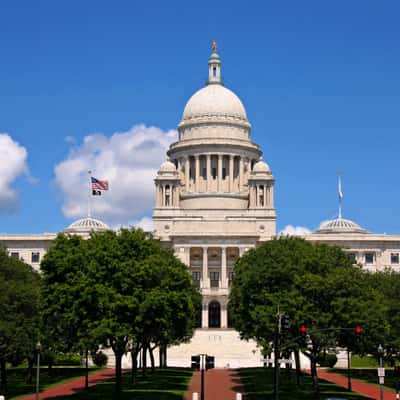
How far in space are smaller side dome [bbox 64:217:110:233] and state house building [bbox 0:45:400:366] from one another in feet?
0.72

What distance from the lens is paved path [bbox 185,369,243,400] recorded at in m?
74.0

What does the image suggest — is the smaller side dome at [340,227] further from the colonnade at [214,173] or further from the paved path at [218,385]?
the paved path at [218,385]

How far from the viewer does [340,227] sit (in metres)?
177

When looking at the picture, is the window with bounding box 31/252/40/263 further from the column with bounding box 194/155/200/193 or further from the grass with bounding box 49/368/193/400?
the grass with bounding box 49/368/193/400

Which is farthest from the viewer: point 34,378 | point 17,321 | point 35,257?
point 35,257

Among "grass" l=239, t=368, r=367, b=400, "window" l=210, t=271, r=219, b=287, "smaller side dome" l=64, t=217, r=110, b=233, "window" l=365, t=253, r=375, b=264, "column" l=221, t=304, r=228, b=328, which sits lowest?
"grass" l=239, t=368, r=367, b=400

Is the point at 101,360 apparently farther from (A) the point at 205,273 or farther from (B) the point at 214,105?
(B) the point at 214,105

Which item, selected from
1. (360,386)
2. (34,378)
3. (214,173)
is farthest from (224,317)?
(360,386)

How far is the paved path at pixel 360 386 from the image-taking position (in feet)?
253

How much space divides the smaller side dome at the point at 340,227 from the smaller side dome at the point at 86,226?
43.6 metres

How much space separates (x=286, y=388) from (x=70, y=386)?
2048 centimetres

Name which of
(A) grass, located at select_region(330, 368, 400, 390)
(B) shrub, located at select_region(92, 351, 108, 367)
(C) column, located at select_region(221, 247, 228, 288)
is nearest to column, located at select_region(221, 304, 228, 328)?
(C) column, located at select_region(221, 247, 228, 288)

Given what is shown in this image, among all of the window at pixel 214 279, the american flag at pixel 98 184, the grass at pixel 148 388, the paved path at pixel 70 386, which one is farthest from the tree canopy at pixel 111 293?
the window at pixel 214 279

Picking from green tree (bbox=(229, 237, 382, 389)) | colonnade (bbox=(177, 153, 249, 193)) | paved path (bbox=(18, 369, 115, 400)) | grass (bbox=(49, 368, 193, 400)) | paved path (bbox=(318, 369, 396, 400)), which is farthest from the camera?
colonnade (bbox=(177, 153, 249, 193))
